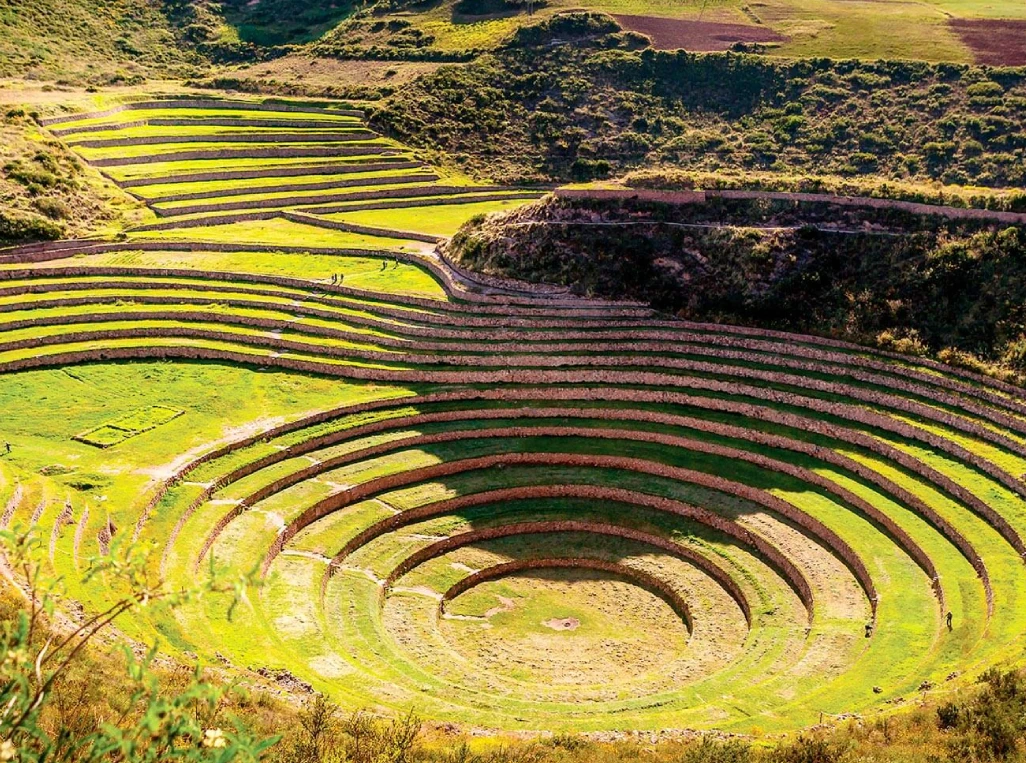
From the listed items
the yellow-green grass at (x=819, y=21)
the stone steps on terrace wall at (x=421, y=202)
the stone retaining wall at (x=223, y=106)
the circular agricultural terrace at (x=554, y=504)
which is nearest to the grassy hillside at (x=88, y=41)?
the stone retaining wall at (x=223, y=106)

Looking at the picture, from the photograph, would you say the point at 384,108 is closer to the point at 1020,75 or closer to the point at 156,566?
the point at 1020,75

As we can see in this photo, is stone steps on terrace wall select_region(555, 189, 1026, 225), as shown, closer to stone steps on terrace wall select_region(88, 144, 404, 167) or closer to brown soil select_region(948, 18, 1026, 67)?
brown soil select_region(948, 18, 1026, 67)

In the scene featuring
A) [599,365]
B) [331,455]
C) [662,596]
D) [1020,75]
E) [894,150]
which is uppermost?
[1020,75]

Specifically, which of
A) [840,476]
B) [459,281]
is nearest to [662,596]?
[840,476]

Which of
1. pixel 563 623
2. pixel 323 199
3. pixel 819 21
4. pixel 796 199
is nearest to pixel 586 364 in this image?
pixel 563 623

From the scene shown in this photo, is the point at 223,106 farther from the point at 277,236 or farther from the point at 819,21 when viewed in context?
the point at 819,21

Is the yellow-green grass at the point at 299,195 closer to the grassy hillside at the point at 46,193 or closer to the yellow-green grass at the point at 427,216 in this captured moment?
the yellow-green grass at the point at 427,216
